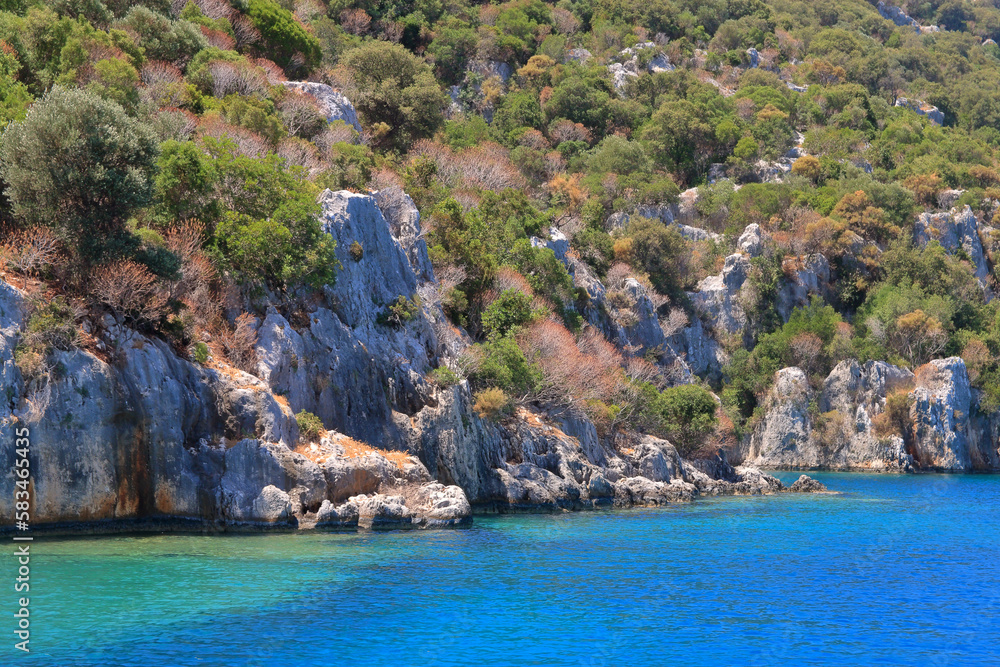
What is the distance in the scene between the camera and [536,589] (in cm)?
2352

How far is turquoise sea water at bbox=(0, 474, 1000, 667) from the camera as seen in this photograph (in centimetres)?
1778

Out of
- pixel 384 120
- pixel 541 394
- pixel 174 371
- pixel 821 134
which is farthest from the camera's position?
pixel 821 134

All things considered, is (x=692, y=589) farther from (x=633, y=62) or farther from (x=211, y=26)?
(x=633, y=62)

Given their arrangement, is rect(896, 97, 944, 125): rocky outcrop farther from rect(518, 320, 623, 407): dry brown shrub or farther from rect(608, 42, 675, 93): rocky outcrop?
rect(518, 320, 623, 407): dry brown shrub

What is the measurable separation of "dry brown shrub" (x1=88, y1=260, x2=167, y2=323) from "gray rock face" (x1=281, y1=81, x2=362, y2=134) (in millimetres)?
29643

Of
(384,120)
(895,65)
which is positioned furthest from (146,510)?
(895,65)

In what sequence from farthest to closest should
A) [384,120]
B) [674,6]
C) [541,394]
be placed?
[674,6] < [384,120] < [541,394]

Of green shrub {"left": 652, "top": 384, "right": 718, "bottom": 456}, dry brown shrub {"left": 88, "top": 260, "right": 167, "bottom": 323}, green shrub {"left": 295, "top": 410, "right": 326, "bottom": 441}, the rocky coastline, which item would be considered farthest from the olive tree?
green shrub {"left": 652, "top": 384, "right": 718, "bottom": 456}

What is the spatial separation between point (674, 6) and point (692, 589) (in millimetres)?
111523

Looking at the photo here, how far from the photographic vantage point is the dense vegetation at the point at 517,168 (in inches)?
1178

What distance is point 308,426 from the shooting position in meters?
31.8

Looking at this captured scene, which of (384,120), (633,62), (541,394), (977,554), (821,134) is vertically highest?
(633,62)

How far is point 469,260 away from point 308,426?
19.8m

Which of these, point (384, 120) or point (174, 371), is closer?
point (174, 371)
